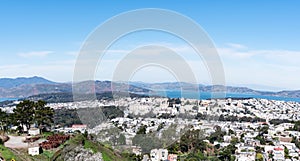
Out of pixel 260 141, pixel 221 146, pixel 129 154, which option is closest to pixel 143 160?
pixel 129 154

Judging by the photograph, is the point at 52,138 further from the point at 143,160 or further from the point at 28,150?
Result: the point at 143,160

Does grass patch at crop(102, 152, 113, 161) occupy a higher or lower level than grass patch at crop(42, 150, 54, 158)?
lower

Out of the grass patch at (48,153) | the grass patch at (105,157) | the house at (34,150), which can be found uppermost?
the house at (34,150)

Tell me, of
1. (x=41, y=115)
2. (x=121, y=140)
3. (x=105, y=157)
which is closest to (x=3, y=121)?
(x=41, y=115)

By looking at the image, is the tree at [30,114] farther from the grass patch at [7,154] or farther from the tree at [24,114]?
the grass patch at [7,154]

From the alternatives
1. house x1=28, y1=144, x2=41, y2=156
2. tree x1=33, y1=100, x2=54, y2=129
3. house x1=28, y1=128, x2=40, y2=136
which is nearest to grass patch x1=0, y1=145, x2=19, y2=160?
house x1=28, y1=144, x2=41, y2=156

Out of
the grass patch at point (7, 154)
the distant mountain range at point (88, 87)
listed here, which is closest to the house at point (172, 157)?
the distant mountain range at point (88, 87)

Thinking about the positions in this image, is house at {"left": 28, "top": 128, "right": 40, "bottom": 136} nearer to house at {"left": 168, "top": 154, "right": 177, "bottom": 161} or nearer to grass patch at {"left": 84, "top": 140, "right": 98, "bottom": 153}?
grass patch at {"left": 84, "top": 140, "right": 98, "bottom": 153}

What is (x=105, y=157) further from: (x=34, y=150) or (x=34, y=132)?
(x=34, y=132)
